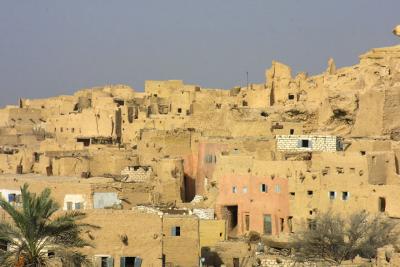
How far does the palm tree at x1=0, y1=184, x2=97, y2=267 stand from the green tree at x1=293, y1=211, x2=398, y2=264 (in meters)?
8.23

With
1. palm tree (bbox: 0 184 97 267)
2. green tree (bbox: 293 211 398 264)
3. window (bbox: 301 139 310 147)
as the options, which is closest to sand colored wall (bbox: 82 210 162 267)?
palm tree (bbox: 0 184 97 267)

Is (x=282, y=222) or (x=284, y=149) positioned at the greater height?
(x=284, y=149)

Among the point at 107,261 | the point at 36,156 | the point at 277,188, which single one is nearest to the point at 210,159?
the point at 277,188

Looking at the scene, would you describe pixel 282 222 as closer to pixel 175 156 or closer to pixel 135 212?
pixel 175 156

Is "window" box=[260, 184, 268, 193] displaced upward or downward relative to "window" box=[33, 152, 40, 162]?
downward

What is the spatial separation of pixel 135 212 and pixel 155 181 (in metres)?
11.4

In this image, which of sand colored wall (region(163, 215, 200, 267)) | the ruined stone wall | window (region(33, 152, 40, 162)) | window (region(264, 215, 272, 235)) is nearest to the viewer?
sand colored wall (region(163, 215, 200, 267))

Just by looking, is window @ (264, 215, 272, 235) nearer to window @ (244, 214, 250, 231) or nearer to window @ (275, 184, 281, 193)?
window @ (244, 214, 250, 231)

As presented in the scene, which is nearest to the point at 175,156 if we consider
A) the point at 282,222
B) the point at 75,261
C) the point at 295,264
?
the point at 282,222

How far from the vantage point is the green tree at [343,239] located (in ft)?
84.3

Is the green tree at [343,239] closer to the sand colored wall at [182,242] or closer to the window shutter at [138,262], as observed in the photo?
the sand colored wall at [182,242]

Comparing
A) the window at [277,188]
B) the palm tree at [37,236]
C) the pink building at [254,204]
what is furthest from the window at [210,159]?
the palm tree at [37,236]

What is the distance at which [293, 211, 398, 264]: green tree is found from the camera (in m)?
25.7

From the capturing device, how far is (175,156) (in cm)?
3662
